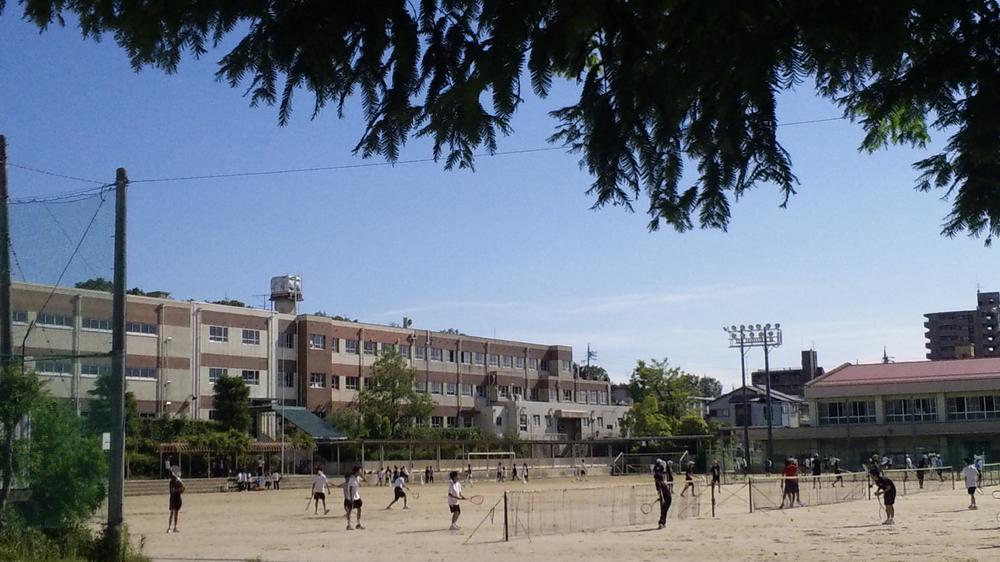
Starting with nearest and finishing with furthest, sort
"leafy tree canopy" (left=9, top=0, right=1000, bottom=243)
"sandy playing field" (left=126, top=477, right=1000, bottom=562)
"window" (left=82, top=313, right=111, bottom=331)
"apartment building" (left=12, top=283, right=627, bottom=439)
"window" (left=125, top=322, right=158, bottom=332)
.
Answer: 1. "leafy tree canopy" (left=9, top=0, right=1000, bottom=243)
2. "window" (left=82, top=313, right=111, bottom=331)
3. "sandy playing field" (left=126, top=477, right=1000, bottom=562)
4. "window" (left=125, top=322, right=158, bottom=332)
5. "apartment building" (left=12, top=283, right=627, bottom=439)

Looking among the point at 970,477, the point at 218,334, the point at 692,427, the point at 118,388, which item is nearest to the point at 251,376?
the point at 218,334

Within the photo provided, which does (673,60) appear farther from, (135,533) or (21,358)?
(135,533)

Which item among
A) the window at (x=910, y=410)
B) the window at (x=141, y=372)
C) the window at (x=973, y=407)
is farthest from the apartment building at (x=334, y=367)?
the window at (x=973, y=407)

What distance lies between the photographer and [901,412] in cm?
8600

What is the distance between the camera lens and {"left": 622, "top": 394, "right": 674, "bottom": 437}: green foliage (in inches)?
3755

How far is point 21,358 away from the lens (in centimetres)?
1878

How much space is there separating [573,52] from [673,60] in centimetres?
56

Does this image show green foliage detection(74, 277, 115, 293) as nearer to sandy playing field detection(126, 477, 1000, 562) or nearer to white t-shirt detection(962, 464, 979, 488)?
sandy playing field detection(126, 477, 1000, 562)

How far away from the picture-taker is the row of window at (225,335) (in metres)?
75.8

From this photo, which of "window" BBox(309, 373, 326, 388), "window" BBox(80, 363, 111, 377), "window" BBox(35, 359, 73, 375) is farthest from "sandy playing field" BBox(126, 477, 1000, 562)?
"window" BBox(309, 373, 326, 388)

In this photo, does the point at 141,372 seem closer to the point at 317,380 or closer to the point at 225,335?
the point at 225,335

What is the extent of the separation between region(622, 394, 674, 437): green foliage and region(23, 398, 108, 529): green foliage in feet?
261

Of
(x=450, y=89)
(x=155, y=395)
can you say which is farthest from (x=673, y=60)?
(x=155, y=395)

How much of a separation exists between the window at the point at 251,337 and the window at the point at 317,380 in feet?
17.2
